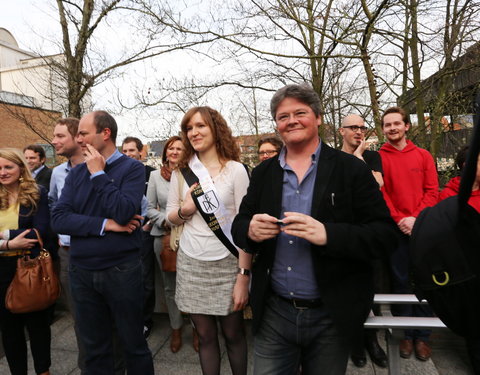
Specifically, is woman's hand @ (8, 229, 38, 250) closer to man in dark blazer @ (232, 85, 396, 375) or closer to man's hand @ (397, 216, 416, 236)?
man in dark blazer @ (232, 85, 396, 375)

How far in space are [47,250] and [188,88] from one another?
5.31 meters

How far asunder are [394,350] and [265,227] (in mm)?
939

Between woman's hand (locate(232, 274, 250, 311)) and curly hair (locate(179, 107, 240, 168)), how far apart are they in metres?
0.78

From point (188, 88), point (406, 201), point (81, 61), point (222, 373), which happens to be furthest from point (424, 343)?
point (81, 61)

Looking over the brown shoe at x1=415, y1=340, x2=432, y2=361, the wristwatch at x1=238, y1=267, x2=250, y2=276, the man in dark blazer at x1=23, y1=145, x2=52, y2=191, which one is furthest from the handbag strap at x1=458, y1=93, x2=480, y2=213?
the man in dark blazer at x1=23, y1=145, x2=52, y2=191

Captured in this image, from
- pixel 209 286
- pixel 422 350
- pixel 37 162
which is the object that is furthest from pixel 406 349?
pixel 37 162

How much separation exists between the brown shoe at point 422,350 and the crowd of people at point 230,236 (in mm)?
13

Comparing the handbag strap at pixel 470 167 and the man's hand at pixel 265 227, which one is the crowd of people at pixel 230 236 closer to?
the man's hand at pixel 265 227

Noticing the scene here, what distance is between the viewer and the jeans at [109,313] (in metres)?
2.17

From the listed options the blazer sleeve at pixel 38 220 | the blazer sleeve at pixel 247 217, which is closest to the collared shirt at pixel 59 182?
the blazer sleeve at pixel 38 220

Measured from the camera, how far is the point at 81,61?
7211 millimetres

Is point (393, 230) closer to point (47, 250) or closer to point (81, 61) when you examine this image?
point (47, 250)

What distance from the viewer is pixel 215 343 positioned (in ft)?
7.13

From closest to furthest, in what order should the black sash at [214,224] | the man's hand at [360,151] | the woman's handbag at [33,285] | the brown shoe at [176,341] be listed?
1. the black sash at [214,224]
2. the woman's handbag at [33,285]
3. the man's hand at [360,151]
4. the brown shoe at [176,341]
